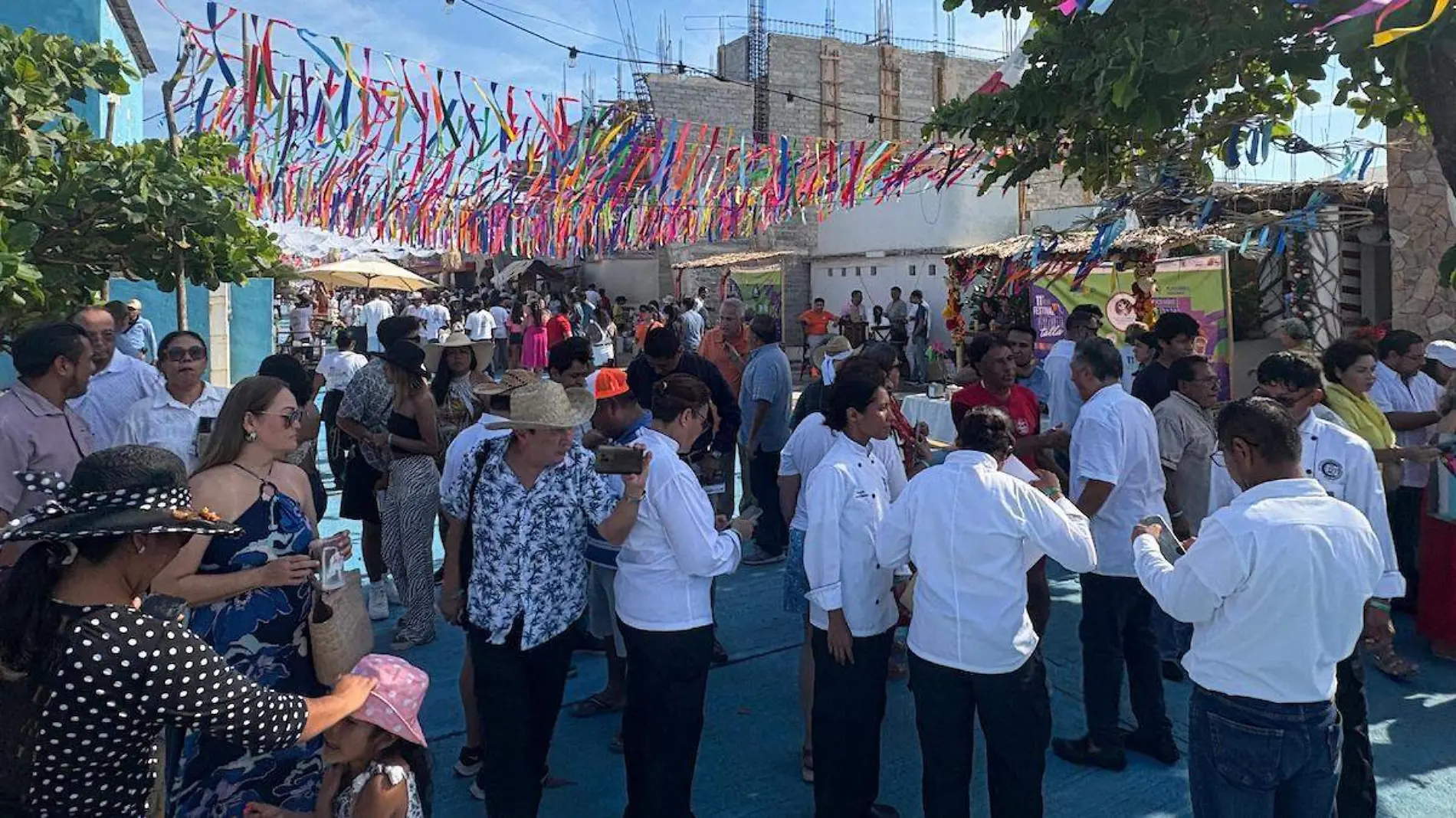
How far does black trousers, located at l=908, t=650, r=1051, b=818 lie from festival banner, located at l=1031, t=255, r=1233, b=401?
7.13 m

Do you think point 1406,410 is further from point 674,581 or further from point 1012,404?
point 674,581

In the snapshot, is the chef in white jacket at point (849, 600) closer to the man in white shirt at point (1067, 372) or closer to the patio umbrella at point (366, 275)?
the man in white shirt at point (1067, 372)

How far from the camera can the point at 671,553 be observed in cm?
303

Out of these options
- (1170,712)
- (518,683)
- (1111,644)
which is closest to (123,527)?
(518,683)

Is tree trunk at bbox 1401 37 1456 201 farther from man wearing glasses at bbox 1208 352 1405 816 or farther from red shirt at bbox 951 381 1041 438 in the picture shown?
red shirt at bbox 951 381 1041 438

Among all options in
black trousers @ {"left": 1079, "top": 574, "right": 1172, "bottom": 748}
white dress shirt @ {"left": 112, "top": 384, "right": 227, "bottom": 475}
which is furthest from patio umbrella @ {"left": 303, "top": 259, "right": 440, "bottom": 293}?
black trousers @ {"left": 1079, "top": 574, "right": 1172, "bottom": 748}

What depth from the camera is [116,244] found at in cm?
425

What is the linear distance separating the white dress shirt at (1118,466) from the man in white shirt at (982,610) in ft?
2.61

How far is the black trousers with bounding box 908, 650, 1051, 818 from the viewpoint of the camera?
9.25ft

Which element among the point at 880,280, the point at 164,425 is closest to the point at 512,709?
the point at 164,425

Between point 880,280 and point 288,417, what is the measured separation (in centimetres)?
2028

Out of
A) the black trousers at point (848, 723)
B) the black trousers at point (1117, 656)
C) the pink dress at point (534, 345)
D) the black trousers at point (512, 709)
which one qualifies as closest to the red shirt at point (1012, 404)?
the black trousers at point (1117, 656)

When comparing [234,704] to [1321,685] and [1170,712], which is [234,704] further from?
[1170,712]

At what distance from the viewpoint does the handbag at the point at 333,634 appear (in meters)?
2.55
